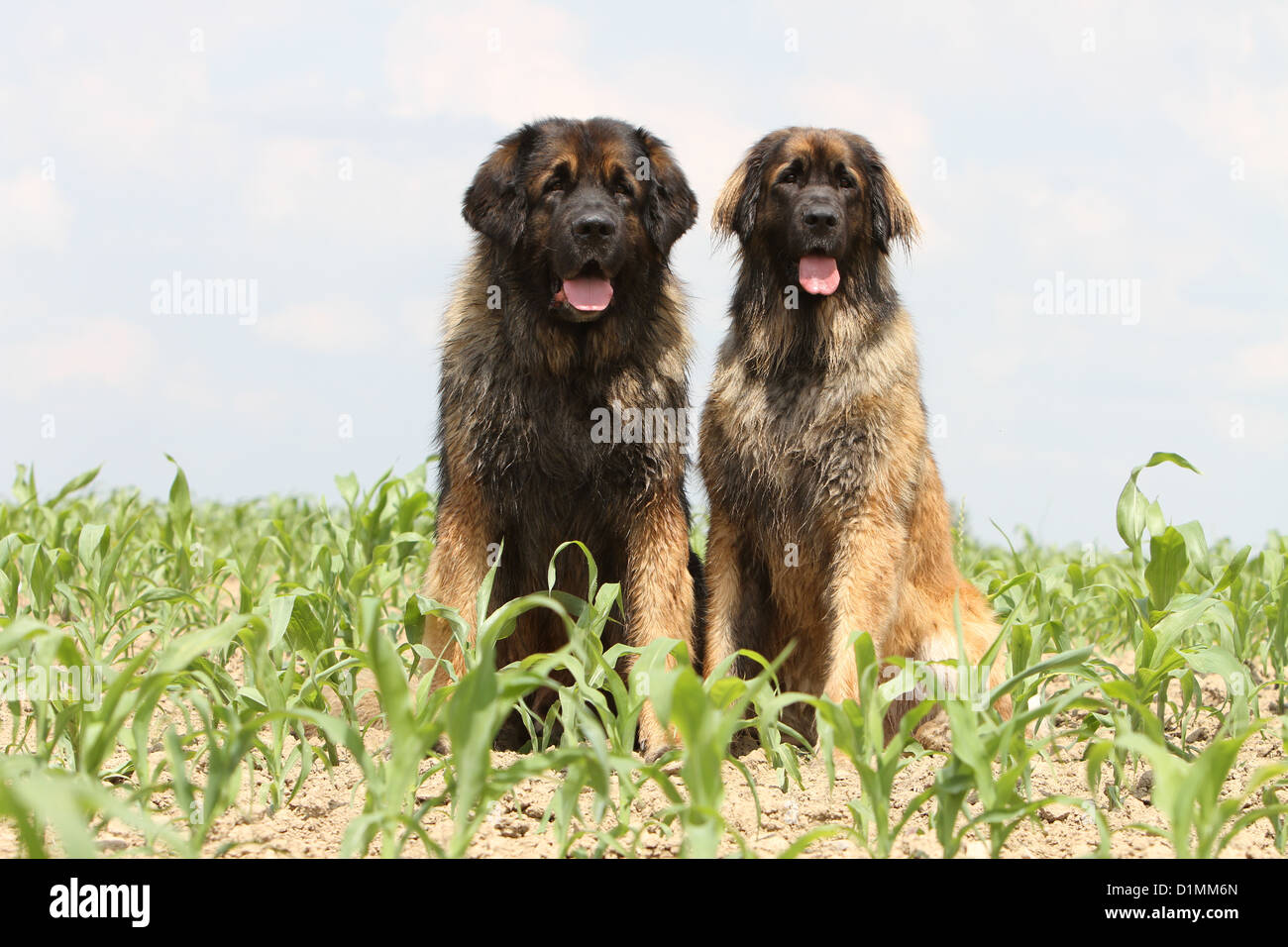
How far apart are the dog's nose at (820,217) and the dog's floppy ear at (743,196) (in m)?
0.36

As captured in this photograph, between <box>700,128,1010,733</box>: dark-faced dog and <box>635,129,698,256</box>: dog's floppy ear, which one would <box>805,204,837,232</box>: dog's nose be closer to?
<box>700,128,1010,733</box>: dark-faced dog

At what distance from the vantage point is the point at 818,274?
4.25 metres

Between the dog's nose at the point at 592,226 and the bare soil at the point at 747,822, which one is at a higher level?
the dog's nose at the point at 592,226

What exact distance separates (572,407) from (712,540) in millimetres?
814

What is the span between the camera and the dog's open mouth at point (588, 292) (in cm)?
411

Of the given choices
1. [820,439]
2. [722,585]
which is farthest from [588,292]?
[722,585]

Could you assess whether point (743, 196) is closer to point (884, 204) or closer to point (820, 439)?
point (884, 204)

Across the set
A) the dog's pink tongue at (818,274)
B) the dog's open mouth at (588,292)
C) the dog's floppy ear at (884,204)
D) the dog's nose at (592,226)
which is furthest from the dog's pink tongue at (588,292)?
the dog's floppy ear at (884,204)

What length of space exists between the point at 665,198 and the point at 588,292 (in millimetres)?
527

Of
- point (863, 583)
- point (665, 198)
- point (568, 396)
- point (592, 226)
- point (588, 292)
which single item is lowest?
point (863, 583)

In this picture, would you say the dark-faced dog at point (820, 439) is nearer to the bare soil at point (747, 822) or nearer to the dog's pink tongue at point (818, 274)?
the dog's pink tongue at point (818, 274)
